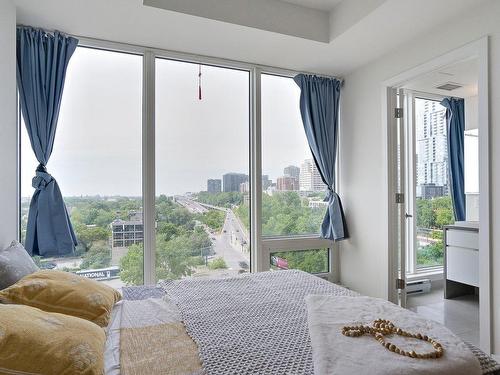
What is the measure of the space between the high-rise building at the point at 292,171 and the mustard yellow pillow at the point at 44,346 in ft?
8.93

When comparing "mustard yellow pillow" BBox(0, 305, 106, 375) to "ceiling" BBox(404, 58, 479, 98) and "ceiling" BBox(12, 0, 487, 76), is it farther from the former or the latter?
"ceiling" BBox(404, 58, 479, 98)

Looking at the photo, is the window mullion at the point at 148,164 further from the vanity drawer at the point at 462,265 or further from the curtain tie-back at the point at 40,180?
the vanity drawer at the point at 462,265

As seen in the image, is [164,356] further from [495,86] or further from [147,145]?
[495,86]

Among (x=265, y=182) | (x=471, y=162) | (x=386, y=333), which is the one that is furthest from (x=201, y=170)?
(x=471, y=162)

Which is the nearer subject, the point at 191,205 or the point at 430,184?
the point at 191,205

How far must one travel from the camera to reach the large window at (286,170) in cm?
348

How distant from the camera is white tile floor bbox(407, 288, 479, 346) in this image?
2.78 metres

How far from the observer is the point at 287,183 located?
358 cm

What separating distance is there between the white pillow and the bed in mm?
483

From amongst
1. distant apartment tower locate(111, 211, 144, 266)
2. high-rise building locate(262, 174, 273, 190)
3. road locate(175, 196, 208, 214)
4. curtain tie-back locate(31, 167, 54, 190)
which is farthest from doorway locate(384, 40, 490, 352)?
curtain tie-back locate(31, 167, 54, 190)

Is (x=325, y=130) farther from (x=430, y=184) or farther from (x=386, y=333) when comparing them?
(x=386, y=333)

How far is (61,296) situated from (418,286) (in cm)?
386

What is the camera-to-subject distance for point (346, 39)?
2.79 m

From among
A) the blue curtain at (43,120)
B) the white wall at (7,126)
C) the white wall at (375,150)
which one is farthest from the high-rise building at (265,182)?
the white wall at (7,126)
